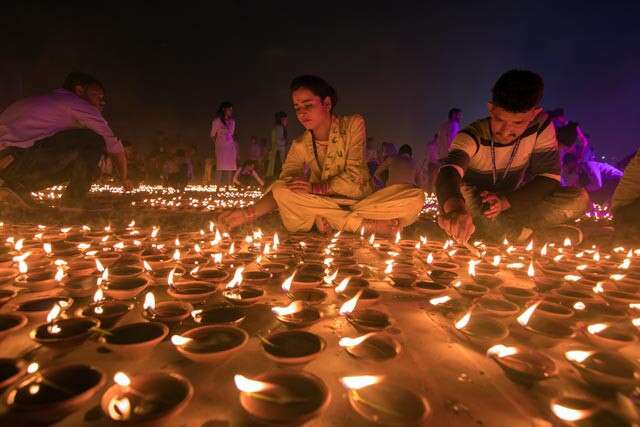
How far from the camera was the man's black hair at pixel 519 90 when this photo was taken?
368 cm

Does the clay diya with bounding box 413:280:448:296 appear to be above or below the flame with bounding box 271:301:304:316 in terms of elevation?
above

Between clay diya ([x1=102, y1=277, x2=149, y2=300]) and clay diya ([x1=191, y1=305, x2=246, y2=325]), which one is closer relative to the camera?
clay diya ([x1=191, y1=305, x2=246, y2=325])

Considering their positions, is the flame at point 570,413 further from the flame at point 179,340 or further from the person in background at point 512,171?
the person in background at point 512,171

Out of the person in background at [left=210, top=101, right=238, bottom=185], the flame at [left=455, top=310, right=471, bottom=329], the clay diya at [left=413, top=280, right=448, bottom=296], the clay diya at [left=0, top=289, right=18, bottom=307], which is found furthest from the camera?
the person in background at [left=210, top=101, right=238, bottom=185]

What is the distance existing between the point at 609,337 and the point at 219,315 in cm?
223

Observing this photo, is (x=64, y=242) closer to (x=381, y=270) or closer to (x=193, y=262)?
(x=193, y=262)

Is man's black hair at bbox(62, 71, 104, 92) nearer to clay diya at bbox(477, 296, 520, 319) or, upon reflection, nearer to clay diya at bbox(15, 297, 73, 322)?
clay diya at bbox(15, 297, 73, 322)

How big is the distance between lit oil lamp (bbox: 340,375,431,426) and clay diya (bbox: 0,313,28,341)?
1.69 meters

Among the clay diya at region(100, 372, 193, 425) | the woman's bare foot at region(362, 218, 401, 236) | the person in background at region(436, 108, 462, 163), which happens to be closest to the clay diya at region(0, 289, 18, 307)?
the clay diya at region(100, 372, 193, 425)

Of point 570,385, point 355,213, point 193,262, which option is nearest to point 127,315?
point 193,262

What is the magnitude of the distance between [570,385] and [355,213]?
3.83 meters

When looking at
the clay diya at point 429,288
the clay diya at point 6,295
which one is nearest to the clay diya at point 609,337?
the clay diya at point 429,288

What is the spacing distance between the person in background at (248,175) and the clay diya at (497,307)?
53.6ft

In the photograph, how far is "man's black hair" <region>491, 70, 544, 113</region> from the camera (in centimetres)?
368
